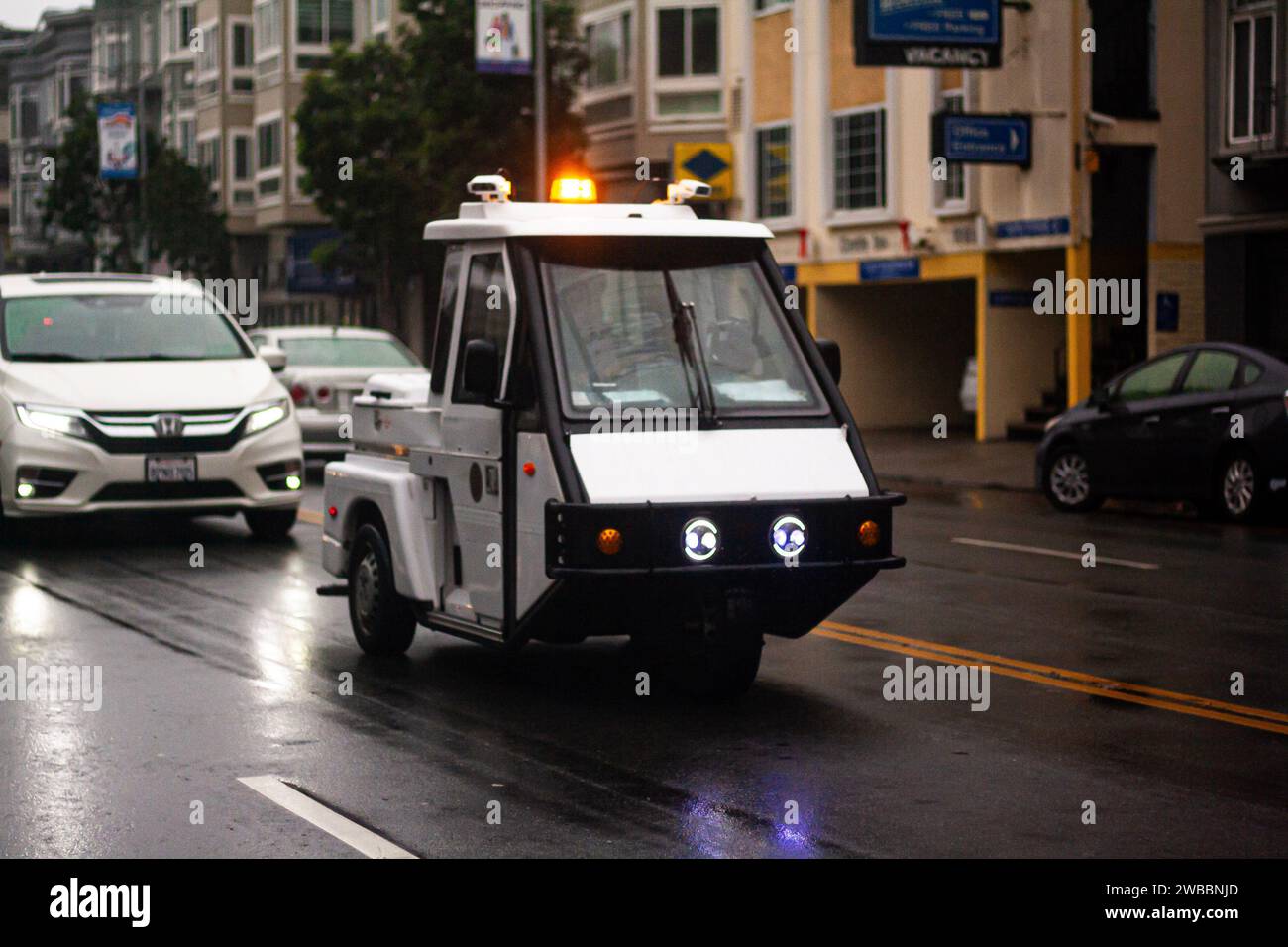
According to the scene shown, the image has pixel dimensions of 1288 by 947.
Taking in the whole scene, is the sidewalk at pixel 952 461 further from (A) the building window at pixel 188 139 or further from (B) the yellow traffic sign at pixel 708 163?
(A) the building window at pixel 188 139

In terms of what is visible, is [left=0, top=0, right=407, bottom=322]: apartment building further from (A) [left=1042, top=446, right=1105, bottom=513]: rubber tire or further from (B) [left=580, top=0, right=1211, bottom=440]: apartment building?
(A) [left=1042, top=446, right=1105, bottom=513]: rubber tire

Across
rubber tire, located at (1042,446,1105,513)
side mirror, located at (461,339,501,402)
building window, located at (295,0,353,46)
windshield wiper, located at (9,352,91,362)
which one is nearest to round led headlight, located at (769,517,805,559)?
side mirror, located at (461,339,501,402)

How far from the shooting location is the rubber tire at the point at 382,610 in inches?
411

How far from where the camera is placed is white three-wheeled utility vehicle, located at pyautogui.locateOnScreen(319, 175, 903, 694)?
343 inches

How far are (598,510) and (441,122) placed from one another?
35.6 m

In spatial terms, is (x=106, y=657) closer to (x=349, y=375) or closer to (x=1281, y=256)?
(x=349, y=375)

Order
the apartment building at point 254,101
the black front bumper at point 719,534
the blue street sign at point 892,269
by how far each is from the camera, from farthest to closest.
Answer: the apartment building at point 254,101
the blue street sign at point 892,269
the black front bumper at point 719,534

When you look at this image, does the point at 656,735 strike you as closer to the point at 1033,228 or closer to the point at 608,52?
the point at 1033,228

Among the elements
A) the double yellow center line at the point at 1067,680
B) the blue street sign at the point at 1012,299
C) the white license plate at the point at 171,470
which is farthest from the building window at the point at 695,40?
the double yellow center line at the point at 1067,680

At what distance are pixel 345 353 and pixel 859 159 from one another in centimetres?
1498

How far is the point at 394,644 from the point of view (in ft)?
34.8

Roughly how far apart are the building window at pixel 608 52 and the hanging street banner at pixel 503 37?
16.7 ft

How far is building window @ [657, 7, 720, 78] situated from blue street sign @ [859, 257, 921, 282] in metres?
7.50

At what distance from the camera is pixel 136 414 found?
15336 mm
